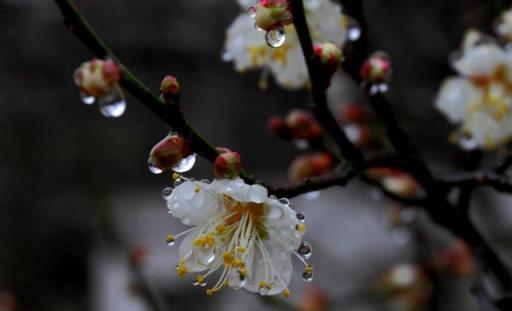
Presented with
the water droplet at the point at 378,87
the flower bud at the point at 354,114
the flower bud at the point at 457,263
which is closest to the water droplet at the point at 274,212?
the water droplet at the point at 378,87

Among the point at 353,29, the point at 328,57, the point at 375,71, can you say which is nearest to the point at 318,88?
the point at 328,57

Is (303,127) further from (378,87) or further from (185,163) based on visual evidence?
(185,163)

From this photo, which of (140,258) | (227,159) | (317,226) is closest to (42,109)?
(317,226)

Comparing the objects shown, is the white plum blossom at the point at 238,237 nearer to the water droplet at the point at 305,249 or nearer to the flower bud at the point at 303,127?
the water droplet at the point at 305,249

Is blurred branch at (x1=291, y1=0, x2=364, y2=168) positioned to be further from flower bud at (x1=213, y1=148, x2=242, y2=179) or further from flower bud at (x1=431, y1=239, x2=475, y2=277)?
flower bud at (x1=431, y1=239, x2=475, y2=277)

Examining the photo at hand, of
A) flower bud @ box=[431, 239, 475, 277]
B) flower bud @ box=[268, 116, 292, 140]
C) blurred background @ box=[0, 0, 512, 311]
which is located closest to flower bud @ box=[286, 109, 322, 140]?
flower bud @ box=[268, 116, 292, 140]

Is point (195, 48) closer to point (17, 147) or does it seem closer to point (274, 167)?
point (274, 167)

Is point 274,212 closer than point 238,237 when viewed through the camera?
Yes
